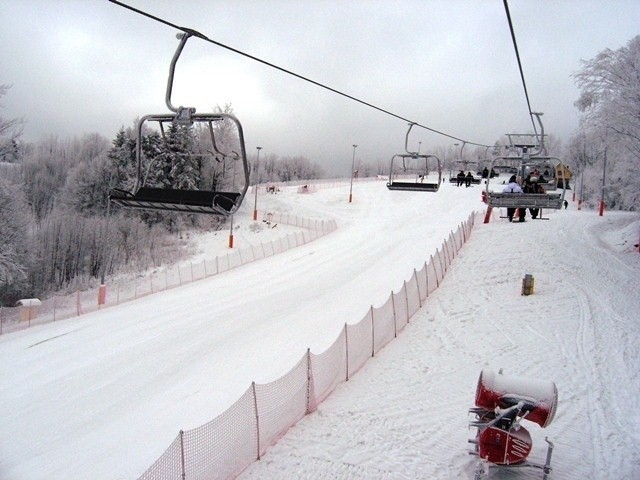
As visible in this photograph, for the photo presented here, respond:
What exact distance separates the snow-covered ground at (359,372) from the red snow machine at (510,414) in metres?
0.73

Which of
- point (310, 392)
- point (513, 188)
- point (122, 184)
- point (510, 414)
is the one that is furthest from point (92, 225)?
point (510, 414)

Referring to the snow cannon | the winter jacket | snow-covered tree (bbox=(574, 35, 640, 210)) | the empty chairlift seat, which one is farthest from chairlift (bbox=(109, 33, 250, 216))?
snow-covered tree (bbox=(574, 35, 640, 210))

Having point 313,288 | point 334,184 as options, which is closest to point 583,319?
point 313,288

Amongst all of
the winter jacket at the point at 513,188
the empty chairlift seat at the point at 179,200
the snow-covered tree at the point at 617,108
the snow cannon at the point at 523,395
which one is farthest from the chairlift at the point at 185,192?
the snow-covered tree at the point at 617,108

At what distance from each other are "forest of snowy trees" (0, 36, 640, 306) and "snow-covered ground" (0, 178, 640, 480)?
603cm

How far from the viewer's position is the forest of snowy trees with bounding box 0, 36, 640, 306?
79.5 ft

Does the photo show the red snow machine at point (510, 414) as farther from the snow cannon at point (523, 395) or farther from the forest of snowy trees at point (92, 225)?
the forest of snowy trees at point (92, 225)

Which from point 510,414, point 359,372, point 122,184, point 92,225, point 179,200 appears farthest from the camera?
point 122,184

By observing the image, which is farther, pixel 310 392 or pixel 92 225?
pixel 92 225

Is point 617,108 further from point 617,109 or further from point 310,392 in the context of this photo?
point 310,392

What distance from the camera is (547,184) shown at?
68.2 feet

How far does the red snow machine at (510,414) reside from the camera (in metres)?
6.82

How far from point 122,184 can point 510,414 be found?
2379 inches

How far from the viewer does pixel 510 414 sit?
22.6ft
